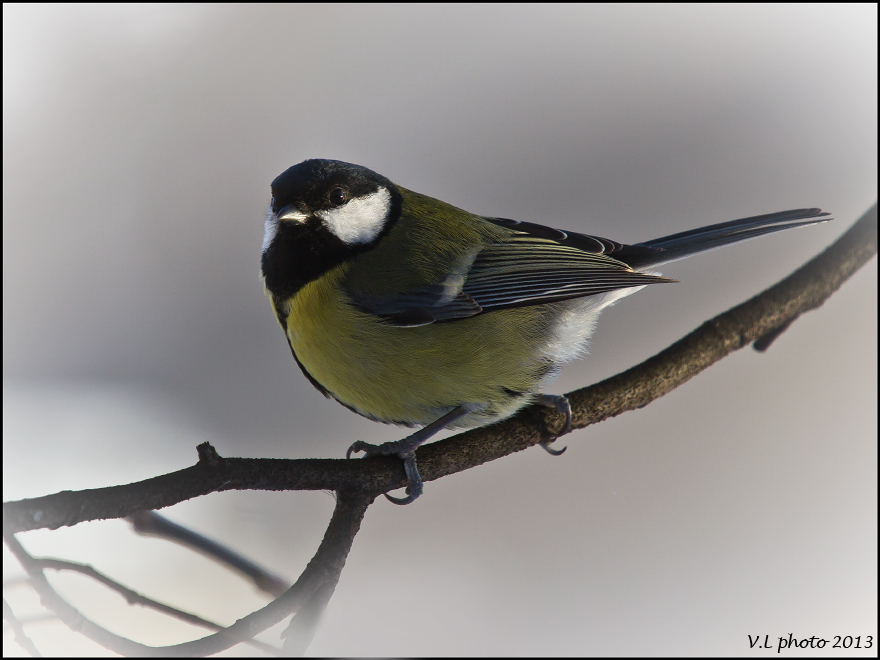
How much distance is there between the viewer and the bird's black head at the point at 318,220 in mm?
784

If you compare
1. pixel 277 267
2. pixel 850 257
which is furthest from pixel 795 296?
pixel 277 267

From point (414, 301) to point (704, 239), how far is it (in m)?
0.45

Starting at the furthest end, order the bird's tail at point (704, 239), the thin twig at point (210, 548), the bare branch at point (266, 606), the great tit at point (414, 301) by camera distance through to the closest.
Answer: the bird's tail at point (704, 239)
the great tit at point (414, 301)
the thin twig at point (210, 548)
the bare branch at point (266, 606)

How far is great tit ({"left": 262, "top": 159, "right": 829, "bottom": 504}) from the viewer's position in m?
0.82

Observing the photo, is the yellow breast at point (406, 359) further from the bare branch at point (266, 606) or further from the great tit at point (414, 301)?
the bare branch at point (266, 606)

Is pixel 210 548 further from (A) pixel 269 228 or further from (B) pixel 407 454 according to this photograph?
(A) pixel 269 228

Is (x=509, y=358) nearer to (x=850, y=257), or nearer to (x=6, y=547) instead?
(x=6, y=547)

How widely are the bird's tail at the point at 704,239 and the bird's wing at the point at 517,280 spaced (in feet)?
0.12

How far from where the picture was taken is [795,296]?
1.11 metres

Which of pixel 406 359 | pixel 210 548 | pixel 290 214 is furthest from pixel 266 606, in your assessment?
pixel 290 214

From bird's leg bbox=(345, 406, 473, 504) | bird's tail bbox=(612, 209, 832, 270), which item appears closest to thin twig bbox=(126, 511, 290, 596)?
bird's leg bbox=(345, 406, 473, 504)

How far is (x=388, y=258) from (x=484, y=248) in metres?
0.15

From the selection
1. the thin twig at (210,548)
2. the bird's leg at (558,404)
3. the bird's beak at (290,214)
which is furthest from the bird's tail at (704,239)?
the thin twig at (210,548)

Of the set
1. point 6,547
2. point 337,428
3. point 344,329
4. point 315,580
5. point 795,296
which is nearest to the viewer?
point 6,547
